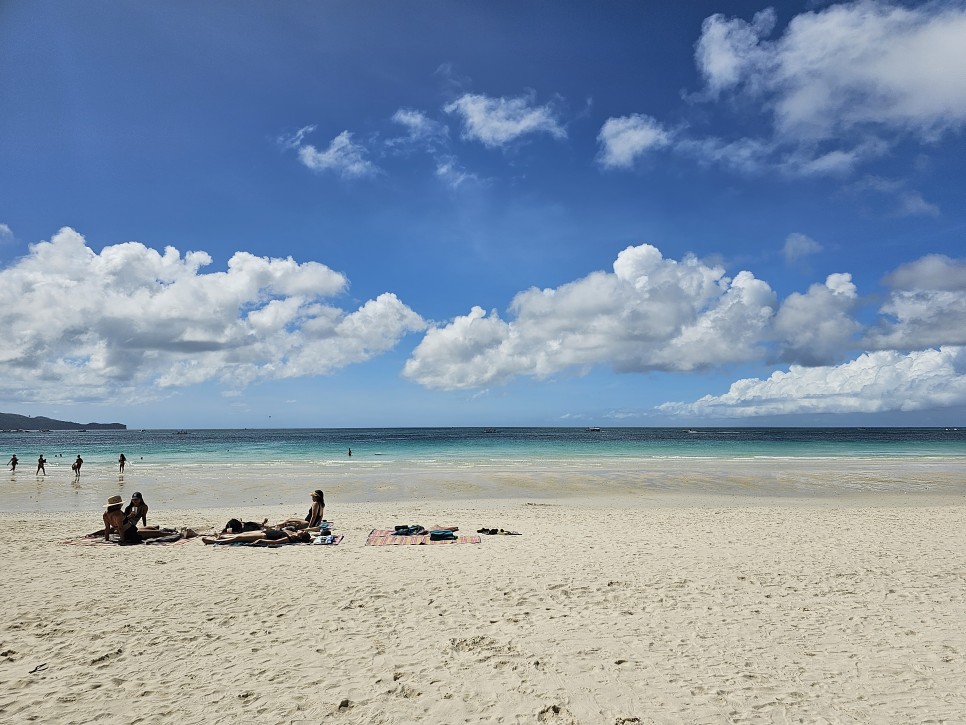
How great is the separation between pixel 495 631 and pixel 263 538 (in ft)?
25.1

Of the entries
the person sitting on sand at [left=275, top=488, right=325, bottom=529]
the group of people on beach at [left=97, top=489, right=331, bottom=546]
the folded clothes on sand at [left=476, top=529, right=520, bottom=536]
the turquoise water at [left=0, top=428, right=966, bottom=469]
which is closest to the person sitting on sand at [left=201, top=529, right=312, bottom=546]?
the group of people on beach at [left=97, top=489, right=331, bottom=546]

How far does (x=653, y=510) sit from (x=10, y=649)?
57.3ft

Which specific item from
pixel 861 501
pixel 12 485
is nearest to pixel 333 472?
pixel 12 485

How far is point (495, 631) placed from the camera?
7496 millimetres

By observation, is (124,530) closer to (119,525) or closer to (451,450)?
(119,525)

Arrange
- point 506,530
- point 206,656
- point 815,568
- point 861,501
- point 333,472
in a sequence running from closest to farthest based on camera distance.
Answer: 1. point 206,656
2. point 815,568
3. point 506,530
4. point 861,501
5. point 333,472

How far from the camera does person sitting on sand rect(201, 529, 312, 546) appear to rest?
12805 mm

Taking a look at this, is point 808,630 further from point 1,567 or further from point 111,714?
point 1,567

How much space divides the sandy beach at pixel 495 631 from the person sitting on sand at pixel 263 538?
0.42 m

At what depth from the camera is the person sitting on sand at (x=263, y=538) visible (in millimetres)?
12805

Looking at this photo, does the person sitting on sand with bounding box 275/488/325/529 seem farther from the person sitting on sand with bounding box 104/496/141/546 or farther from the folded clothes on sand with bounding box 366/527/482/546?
the person sitting on sand with bounding box 104/496/141/546

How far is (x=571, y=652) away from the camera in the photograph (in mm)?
6848

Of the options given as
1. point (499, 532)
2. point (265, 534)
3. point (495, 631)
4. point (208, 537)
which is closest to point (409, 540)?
point (499, 532)

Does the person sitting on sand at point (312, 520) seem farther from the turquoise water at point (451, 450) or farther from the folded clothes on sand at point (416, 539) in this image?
the turquoise water at point (451, 450)
